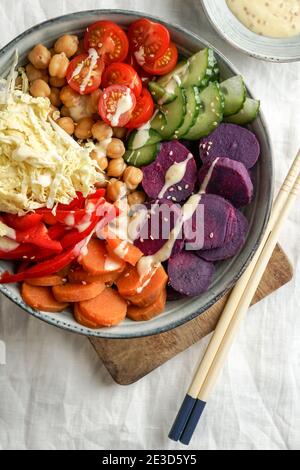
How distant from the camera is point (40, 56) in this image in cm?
229

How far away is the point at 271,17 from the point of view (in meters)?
2.65

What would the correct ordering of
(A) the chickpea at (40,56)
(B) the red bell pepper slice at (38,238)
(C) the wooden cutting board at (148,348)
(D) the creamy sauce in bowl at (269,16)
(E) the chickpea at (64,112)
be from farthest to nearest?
(D) the creamy sauce in bowl at (269,16) < (C) the wooden cutting board at (148,348) < (E) the chickpea at (64,112) < (A) the chickpea at (40,56) < (B) the red bell pepper slice at (38,238)

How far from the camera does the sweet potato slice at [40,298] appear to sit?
2.25 meters

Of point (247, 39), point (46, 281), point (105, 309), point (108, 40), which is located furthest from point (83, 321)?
point (247, 39)

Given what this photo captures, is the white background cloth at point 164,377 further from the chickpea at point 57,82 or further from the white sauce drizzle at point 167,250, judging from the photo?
the white sauce drizzle at point 167,250

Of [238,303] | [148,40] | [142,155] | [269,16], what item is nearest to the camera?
[148,40]

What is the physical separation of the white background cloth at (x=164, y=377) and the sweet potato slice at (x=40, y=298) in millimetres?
393

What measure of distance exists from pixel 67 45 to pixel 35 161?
464 millimetres

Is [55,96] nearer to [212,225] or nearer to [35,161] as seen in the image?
[35,161]

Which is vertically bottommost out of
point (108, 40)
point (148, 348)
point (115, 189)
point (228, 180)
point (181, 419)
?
point (181, 419)

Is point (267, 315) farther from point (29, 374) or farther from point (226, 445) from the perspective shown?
point (29, 374)

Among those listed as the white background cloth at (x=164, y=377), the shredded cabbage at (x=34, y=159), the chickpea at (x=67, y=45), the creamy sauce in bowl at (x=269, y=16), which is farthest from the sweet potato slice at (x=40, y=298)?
the creamy sauce in bowl at (x=269, y=16)

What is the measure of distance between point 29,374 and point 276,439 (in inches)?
43.7

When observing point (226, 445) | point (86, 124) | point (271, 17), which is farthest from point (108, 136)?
point (226, 445)
